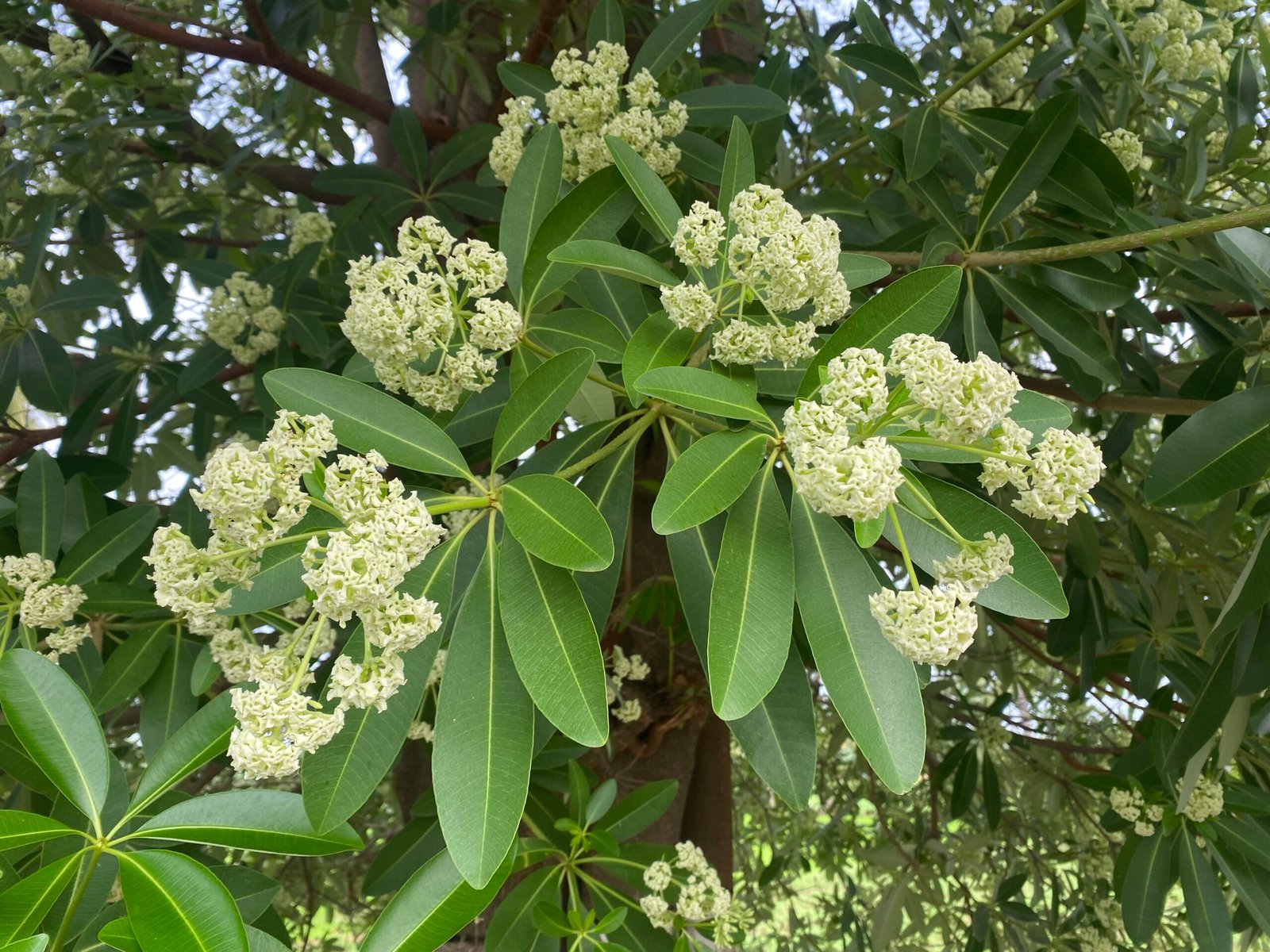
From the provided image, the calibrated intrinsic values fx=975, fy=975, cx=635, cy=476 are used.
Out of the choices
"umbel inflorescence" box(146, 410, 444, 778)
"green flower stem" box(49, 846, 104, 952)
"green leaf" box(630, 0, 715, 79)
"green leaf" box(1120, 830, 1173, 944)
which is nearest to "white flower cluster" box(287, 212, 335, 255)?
"green leaf" box(630, 0, 715, 79)

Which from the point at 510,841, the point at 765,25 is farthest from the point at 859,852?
the point at 765,25

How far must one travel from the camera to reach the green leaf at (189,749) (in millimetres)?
1315

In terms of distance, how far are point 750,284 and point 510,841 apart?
75 centimetres

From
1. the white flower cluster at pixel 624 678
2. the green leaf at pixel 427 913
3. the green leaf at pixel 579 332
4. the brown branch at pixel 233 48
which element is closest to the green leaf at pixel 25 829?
the green leaf at pixel 427 913

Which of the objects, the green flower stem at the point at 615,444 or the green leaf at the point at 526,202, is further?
the green leaf at the point at 526,202

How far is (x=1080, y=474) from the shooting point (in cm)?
107

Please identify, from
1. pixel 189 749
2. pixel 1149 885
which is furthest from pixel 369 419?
pixel 1149 885

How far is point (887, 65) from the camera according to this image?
217 cm

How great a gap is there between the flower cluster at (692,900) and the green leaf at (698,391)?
113 centimetres

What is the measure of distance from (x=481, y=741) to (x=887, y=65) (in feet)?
5.73

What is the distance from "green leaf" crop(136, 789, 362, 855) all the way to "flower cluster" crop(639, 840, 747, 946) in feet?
2.77

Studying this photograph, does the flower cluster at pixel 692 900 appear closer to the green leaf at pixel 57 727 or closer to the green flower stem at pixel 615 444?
the green flower stem at pixel 615 444

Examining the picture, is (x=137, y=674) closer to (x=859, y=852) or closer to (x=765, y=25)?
(x=859, y=852)

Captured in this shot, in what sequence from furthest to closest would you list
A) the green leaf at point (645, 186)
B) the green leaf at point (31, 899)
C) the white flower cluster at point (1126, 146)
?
the white flower cluster at point (1126, 146)
the green leaf at point (645, 186)
the green leaf at point (31, 899)
